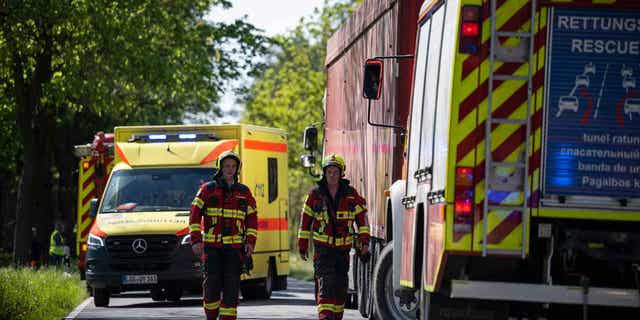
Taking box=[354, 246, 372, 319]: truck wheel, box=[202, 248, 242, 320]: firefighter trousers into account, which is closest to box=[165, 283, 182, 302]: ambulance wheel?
box=[354, 246, 372, 319]: truck wheel

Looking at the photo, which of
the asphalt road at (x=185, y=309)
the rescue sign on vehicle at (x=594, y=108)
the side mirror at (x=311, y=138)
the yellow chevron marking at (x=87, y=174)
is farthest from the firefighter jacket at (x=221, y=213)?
the yellow chevron marking at (x=87, y=174)

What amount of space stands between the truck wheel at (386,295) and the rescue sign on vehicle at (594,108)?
15.9 ft

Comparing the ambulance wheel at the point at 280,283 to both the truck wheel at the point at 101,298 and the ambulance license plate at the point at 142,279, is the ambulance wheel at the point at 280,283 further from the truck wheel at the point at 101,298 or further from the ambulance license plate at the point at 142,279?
the ambulance license plate at the point at 142,279

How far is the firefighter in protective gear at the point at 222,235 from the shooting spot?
14.4m

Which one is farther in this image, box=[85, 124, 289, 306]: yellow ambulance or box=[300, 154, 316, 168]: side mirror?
box=[300, 154, 316, 168]: side mirror

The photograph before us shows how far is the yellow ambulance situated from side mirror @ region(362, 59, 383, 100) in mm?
7151

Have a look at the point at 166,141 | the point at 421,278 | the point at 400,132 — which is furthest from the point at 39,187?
the point at 421,278

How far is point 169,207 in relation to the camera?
22172 millimetres

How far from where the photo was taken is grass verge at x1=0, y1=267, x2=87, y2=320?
57.2ft

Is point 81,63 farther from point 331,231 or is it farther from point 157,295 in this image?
point 331,231

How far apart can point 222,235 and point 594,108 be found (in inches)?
196

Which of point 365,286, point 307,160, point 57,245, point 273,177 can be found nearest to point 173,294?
point 273,177

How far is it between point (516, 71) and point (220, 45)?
32.1 metres

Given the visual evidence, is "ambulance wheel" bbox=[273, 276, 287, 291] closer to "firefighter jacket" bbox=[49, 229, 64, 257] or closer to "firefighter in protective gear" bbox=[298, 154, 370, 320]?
"firefighter in protective gear" bbox=[298, 154, 370, 320]
